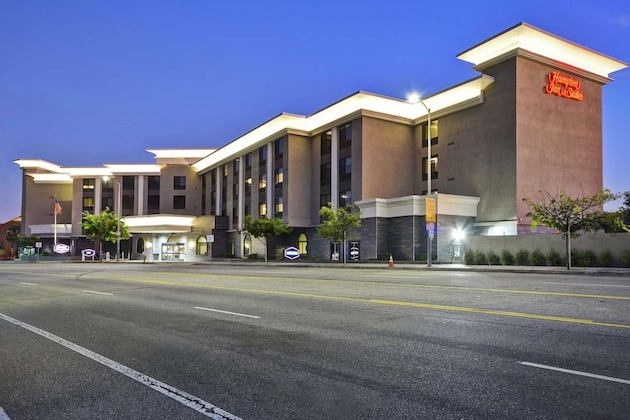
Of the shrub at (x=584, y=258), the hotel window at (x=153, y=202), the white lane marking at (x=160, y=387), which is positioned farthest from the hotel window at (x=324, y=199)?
the white lane marking at (x=160, y=387)

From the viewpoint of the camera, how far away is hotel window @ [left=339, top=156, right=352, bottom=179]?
49.0 meters

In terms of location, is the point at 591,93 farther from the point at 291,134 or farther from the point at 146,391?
the point at 146,391

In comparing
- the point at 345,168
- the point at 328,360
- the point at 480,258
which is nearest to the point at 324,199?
the point at 345,168

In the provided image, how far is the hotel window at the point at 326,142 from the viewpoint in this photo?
172ft

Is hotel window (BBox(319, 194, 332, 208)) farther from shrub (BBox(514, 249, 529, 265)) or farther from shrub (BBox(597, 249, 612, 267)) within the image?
shrub (BBox(597, 249, 612, 267))

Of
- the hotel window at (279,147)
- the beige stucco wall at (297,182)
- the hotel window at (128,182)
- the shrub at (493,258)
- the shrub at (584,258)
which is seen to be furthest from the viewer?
the hotel window at (128,182)

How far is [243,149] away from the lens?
Result: 65938 millimetres

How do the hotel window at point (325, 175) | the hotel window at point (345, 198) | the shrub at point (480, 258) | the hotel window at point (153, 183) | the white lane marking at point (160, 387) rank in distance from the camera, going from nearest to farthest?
the white lane marking at point (160, 387) → the shrub at point (480, 258) → the hotel window at point (345, 198) → the hotel window at point (325, 175) → the hotel window at point (153, 183)

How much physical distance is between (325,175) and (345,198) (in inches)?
192

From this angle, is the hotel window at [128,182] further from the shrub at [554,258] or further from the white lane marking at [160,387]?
the white lane marking at [160,387]

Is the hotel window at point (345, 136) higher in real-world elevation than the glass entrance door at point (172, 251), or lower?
higher

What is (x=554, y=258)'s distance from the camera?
98.3ft

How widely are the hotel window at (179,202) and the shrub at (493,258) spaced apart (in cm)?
6096

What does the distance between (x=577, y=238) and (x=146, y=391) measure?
2938cm
